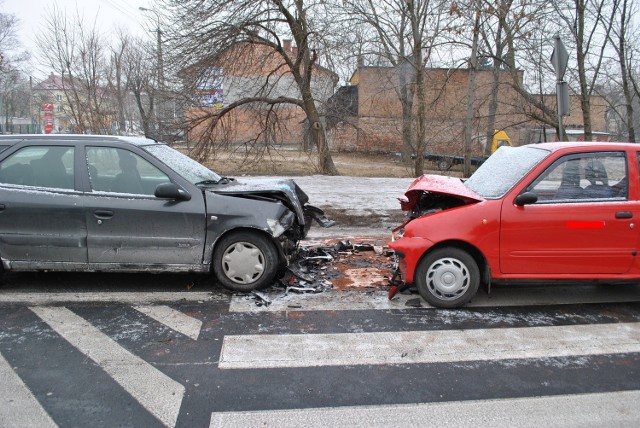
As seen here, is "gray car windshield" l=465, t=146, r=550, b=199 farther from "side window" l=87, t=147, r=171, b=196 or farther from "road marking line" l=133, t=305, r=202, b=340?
"side window" l=87, t=147, r=171, b=196

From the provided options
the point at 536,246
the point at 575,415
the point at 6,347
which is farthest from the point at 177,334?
the point at 536,246

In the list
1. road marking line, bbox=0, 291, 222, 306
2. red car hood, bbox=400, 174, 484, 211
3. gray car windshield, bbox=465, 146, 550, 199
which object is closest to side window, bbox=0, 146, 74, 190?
road marking line, bbox=0, 291, 222, 306

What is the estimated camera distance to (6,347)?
3730 mm

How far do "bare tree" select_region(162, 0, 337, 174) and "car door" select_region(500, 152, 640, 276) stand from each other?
14626mm

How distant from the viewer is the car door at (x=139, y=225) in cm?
490

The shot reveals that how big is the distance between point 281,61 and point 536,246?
1738 centimetres

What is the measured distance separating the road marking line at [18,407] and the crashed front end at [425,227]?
3.18m

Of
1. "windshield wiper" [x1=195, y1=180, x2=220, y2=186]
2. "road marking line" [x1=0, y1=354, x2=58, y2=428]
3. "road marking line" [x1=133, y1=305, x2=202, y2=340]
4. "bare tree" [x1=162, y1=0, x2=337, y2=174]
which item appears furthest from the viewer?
"bare tree" [x1=162, y1=0, x2=337, y2=174]

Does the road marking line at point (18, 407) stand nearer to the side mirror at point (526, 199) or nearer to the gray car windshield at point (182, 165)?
the gray car windshield at point (182, 165)

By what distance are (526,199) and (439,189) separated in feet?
2.74

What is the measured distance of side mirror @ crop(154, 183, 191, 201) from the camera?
4.87 metres

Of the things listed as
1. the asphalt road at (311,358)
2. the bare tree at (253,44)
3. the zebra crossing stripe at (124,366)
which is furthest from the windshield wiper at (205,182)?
the bare tree at (253,44)

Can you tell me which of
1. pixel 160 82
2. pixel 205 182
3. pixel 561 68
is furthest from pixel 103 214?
pixel 160 82

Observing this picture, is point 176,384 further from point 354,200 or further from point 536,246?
point 354,200
